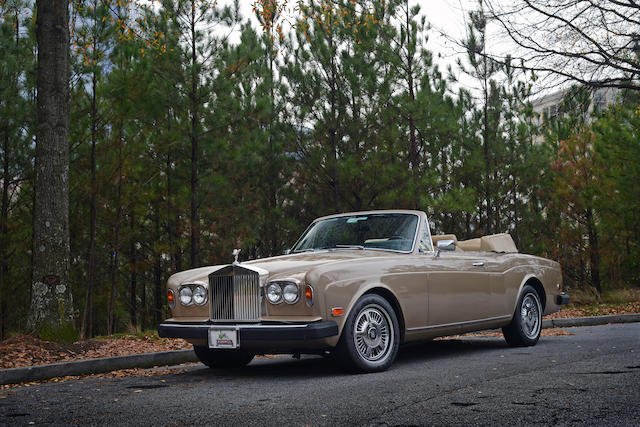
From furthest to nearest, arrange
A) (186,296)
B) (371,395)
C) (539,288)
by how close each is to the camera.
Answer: (539,288)
(186,296)
(371,395)

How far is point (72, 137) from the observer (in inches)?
688

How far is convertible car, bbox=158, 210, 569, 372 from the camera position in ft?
19.5

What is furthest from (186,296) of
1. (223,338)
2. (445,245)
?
(445,245)

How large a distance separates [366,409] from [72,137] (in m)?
15.0

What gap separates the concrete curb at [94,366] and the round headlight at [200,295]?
4.99 feet

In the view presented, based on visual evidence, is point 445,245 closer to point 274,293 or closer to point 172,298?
point 274,293

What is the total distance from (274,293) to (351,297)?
68 centimetres

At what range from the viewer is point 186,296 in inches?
262

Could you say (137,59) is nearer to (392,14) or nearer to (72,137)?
(72,137)

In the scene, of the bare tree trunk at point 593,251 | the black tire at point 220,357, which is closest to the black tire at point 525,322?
the black tire at point 220,357

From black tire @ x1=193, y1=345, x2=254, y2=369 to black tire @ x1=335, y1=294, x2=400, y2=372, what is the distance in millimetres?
1393

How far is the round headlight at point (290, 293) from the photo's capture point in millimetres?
5934

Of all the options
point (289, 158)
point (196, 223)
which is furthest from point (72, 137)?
point (289, 158)

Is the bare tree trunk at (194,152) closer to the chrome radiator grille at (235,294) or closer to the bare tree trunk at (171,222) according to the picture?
the bare tree trunk at (171,222)
